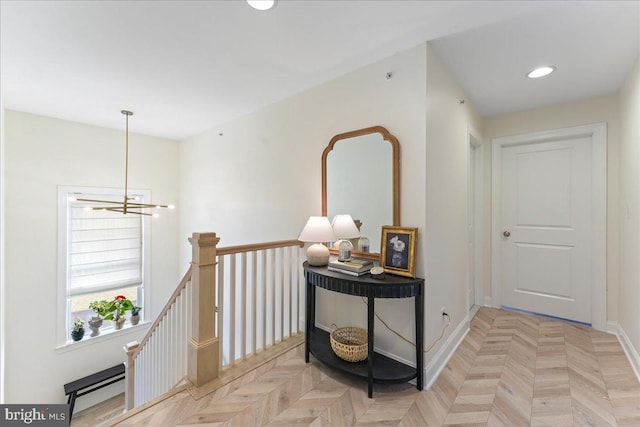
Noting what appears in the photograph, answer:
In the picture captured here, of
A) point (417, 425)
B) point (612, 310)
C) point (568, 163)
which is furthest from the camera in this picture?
point (568, 163)

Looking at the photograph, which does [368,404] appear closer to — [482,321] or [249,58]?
[482,321]

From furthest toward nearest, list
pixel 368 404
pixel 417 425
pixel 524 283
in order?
1. pixel 524 283
2. pixel 368 404
3. pixel 417 425

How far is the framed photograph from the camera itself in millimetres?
1819

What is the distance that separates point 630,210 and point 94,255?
5900 millimetres

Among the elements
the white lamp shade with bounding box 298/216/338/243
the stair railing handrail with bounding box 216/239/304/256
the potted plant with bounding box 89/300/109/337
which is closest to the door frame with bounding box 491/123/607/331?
the white lamp shade with bounding box 298/216/338/243

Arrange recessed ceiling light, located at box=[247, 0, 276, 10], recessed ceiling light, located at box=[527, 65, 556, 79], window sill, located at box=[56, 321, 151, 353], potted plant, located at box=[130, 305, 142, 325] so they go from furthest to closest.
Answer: potted plant, located at box=[130, 305, 142, 325], window sill, located at box=[56, 321, 151, 353], recessed ceiling light, located at box=[527, 65, 556, 79], recessed ceiling light, located at box=[247, 0, 276, 10]

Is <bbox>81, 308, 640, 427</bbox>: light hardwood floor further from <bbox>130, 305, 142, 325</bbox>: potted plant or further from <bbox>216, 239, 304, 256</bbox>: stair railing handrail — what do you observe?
<bbox>130, 305, 142, 325</bbox>: potted plant

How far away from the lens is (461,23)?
1675 millimetres

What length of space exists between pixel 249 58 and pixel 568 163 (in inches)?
127

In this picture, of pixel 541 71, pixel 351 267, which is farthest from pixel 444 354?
pixel 541 71

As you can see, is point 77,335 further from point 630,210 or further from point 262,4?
point 630,210

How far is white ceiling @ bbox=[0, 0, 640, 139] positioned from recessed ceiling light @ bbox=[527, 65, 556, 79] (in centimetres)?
5


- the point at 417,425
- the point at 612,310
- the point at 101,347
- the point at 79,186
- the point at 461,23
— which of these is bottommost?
the point at 101,347

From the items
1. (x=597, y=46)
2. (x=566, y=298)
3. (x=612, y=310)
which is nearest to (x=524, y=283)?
(x=566, y=298)
